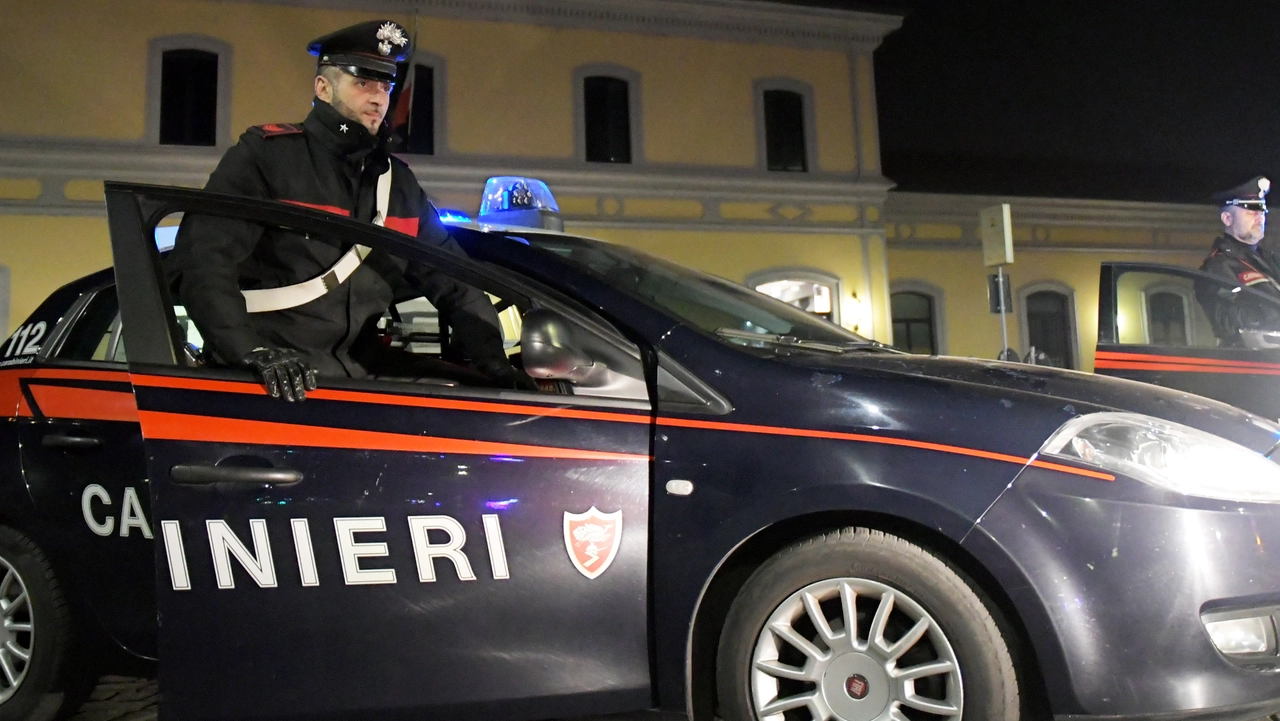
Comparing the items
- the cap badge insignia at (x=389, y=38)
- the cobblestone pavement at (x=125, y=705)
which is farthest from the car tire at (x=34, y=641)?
the cap badge insignia at (x=389, y=38)

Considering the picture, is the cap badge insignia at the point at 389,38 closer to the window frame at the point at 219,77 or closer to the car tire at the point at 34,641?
the car tire at the point at 34,641

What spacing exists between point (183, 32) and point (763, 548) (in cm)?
1235

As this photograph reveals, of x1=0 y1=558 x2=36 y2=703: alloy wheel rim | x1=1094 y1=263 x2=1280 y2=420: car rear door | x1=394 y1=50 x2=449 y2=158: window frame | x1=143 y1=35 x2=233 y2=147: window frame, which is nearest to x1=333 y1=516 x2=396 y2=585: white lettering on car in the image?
x1=0 y1=558 x2=36 y2=703: alloy wheel rim

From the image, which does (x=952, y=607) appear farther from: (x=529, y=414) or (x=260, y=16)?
(x=260, y=16)

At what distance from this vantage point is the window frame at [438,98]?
12.3 metres

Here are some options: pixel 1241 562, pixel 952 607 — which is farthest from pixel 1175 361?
pixel 952 607

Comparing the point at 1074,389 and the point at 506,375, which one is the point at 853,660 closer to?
the point at 1074,389

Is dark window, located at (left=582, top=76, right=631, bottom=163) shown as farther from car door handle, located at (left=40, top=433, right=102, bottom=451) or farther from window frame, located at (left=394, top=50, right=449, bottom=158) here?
car door handle, located at (left=40, top=433, right=102, bottom=451)

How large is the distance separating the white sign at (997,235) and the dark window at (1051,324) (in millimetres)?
9071

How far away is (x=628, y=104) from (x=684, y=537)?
12021 millimetres

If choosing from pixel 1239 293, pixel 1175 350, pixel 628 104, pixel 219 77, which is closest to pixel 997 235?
pixel 1239 293

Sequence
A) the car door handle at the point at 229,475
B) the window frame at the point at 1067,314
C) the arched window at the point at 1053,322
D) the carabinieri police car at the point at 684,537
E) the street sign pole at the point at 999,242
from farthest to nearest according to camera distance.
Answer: the arched window at the point at 1053,322 → the window frame at the point at 1067,314 → the street sign pole at the point at 999,242 → the car door handle at the point at 229,475 → the carabinieri police car at the point at 684,537

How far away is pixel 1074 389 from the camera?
217cm

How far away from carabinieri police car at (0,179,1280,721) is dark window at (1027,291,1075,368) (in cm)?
1563
